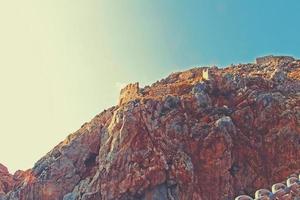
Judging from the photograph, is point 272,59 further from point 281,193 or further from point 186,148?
point 281,193

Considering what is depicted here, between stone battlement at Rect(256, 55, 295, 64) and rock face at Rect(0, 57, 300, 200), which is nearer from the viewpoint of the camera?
rock face at Rect(0, 57, 300, 200)

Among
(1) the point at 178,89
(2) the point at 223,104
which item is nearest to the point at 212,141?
(2) the point at 223,104

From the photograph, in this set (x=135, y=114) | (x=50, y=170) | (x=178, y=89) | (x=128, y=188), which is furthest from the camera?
(x=178, y=89)

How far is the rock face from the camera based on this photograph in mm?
40906

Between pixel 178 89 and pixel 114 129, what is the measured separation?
380 inches

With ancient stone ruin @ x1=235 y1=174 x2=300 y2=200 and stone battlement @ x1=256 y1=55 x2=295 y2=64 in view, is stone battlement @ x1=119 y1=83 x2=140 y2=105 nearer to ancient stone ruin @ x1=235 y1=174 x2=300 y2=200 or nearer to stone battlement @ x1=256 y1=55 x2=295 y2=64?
stone battlement @ x1=256 y1=55 x2=295 y2=64

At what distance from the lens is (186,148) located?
4322cm

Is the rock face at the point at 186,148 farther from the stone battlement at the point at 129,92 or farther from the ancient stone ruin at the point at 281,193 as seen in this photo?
the ancient stone ruin at the point at 281,193

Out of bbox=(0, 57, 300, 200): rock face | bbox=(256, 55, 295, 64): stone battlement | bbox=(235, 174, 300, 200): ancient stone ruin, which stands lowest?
bbox=(235, 174, 300, 200): ancient stone ruin

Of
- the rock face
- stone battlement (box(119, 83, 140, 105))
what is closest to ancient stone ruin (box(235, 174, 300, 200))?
the rock face

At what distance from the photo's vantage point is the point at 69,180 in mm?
46750

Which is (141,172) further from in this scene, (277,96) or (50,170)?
(277,96)

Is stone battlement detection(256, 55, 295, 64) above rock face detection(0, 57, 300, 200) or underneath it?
above

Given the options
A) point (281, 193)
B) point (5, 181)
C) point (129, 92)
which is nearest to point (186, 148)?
point (129, 92)
